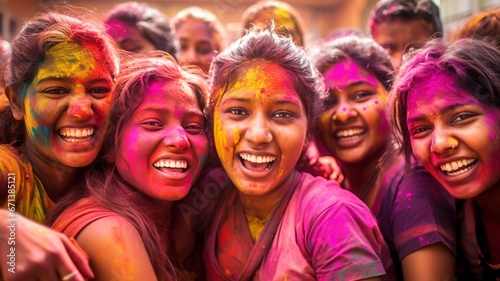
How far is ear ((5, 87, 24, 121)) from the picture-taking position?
2.21 m

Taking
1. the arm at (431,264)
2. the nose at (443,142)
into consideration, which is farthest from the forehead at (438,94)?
the arm at (431,264)

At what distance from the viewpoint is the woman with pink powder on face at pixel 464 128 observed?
2062 millimetres

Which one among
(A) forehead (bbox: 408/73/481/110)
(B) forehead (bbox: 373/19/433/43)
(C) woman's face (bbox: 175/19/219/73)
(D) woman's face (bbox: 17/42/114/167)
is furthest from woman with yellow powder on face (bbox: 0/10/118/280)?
(B) forehead (bbox: 373/19/433/43)

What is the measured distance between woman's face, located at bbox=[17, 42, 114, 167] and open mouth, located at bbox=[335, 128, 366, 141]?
1376 mm

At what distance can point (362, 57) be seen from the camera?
9.16ft

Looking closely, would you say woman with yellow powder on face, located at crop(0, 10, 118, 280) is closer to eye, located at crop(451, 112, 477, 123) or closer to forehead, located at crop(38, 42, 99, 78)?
forehead, located at crop(38, 42, 99, 78)

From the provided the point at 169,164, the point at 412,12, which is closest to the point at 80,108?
the point at 169,164

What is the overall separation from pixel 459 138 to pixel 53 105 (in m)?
1.84

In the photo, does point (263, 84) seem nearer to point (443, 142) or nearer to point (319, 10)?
point (443, 142)

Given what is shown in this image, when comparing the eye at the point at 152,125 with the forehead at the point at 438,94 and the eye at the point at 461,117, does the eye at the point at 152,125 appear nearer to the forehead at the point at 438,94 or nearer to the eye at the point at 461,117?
the forehead at the point at 438,94

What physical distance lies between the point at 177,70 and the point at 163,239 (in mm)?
857

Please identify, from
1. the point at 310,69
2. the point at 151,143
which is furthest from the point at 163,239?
the point at 310,69

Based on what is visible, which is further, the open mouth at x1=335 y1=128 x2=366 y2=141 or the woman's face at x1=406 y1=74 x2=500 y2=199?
the open mouth at x1=335 y1=128 x2=366 y2=141

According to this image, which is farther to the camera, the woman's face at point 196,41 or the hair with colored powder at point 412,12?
the woman's face at point 196,41
